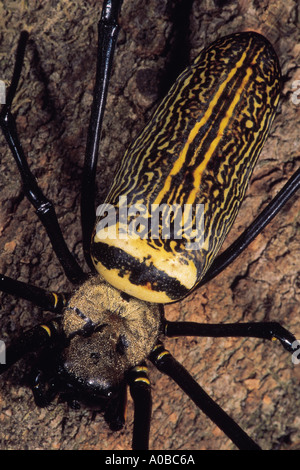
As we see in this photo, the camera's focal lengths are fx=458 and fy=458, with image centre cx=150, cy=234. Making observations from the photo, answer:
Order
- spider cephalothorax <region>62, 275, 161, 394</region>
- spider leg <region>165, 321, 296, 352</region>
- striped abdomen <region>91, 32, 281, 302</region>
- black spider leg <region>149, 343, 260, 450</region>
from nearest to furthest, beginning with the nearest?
striped abdomen <region>91, 32, 281, 302</region> < spider cephalothorax <region>62, 275, 161, 394</region> < black spider leg <region>149, 343, 260, 450</region> < spider leg <region>165, 321, 296, 352</region>

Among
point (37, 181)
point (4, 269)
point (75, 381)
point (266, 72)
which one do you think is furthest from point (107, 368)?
point (266, 72)

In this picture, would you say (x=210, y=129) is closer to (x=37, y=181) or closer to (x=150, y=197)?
(x=150, y=197)

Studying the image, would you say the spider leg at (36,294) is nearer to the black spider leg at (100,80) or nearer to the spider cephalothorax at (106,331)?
the spider cephalothorax at (106,331)

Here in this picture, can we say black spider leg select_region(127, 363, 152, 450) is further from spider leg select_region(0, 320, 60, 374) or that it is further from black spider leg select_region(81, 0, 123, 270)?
black spider leg select_region(81, 0, 123, 270)

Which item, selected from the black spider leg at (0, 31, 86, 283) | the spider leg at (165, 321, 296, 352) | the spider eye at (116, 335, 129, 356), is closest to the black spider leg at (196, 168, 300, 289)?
the spider leg at (165, 321, 296, 352)

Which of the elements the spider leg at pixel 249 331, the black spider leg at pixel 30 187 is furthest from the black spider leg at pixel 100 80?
the spider leg at pixel 249 331

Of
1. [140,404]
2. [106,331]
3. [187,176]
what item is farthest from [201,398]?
[187,176]
